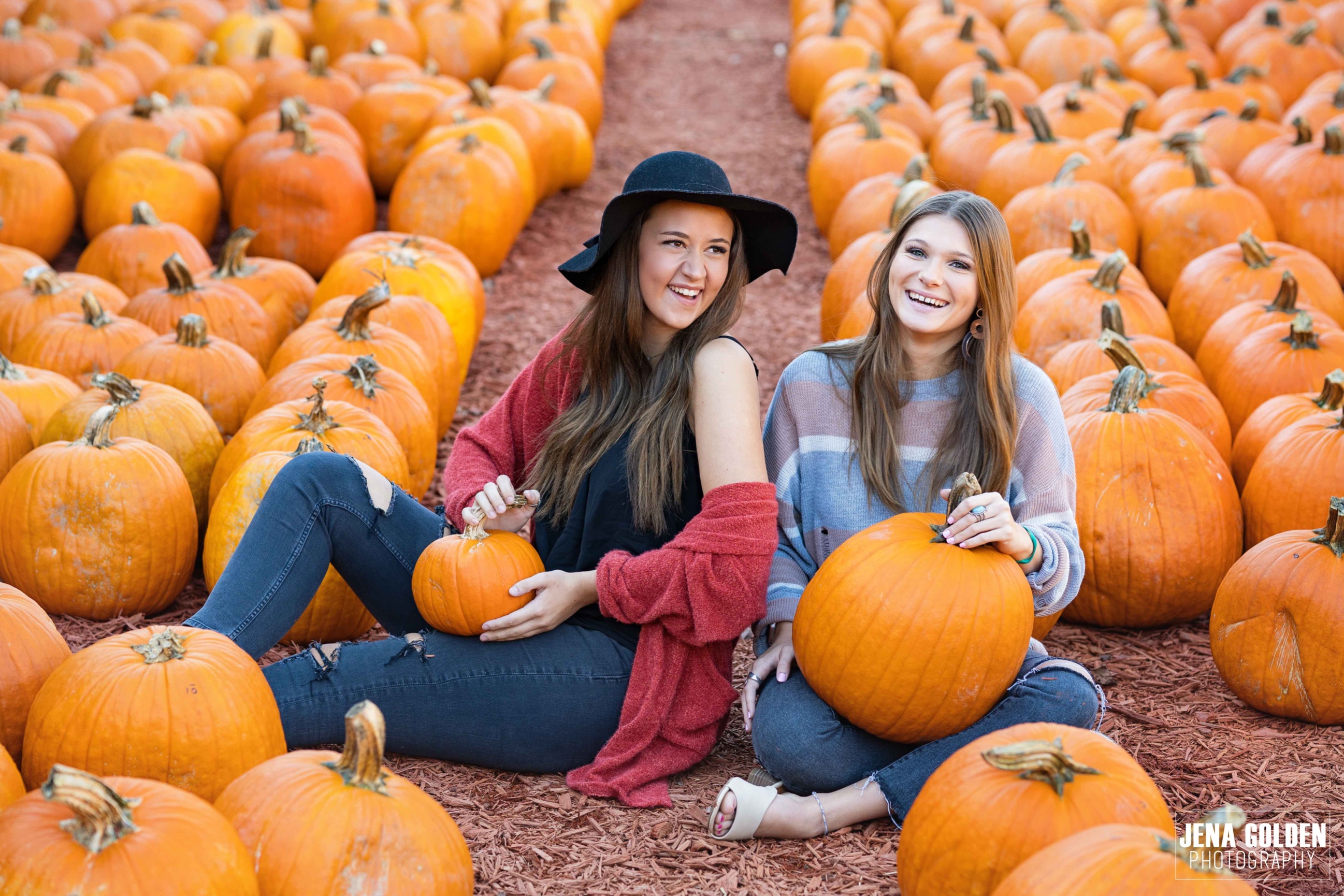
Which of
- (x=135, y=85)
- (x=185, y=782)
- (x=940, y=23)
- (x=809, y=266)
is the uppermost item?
(x=940, y=23)

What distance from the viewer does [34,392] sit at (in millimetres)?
4051

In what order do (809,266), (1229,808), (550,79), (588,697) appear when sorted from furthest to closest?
(550,79)
(809,266)
(588,697)
(1229,808)

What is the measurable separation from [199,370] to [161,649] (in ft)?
6.52

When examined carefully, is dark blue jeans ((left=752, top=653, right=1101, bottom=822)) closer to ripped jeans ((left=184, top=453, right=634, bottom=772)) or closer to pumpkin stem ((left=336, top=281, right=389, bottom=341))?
ripped jeans ((left=184, top=453, right=634, bottom=772))

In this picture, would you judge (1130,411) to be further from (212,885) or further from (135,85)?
(135,85)

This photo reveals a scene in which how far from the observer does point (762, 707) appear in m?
2.88

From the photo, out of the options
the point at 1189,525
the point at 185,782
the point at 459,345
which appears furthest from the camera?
the point at 459,345

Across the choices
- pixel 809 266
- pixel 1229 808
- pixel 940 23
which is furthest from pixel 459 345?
pixel 940 23

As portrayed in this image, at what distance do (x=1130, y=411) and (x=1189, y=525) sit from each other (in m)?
0.40

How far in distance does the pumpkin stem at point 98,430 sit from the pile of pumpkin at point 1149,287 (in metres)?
2.20

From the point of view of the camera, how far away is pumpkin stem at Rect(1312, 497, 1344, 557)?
3125mm

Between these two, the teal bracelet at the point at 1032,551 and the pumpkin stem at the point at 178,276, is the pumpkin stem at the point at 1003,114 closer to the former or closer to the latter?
the pumpkin stem at the point at 178,276

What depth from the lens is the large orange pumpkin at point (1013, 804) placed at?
209 cm

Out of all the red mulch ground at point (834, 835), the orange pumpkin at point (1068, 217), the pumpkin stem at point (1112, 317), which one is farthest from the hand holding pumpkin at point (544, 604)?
the orange pumpkin at point (1068, 217)
